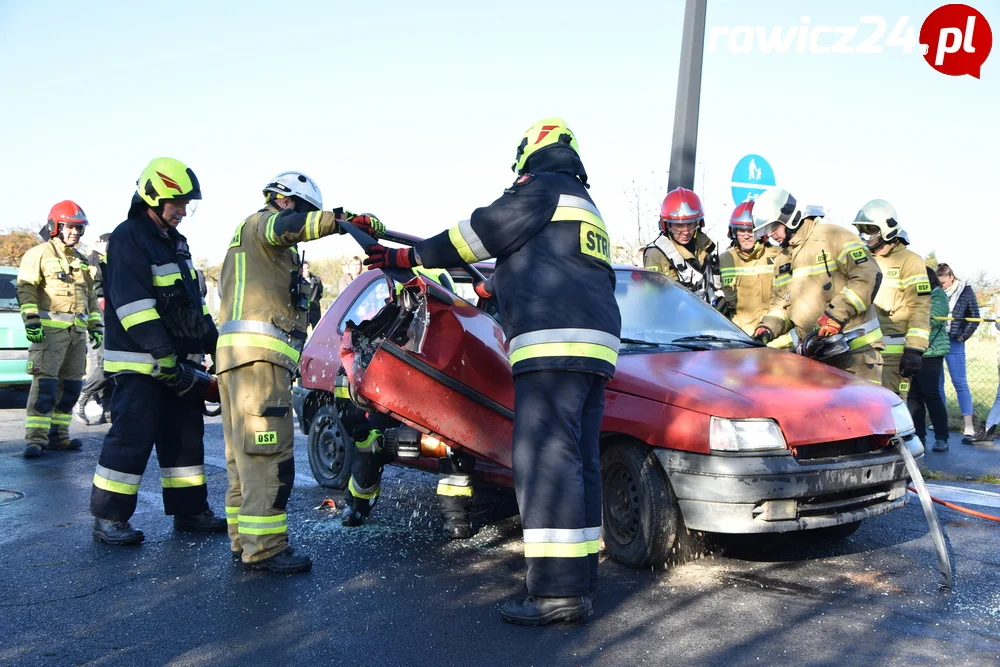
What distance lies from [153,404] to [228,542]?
0.92 meters

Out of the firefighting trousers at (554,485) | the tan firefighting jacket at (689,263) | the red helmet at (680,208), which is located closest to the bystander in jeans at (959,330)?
the tan firefighting jacket at (689,263)

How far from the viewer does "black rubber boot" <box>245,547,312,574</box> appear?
450 centimetres

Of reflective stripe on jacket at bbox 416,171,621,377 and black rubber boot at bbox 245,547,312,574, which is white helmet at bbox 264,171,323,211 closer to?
reflective stripe on jacket at bbox 416,171,621,377

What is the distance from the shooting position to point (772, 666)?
3289 millimetres

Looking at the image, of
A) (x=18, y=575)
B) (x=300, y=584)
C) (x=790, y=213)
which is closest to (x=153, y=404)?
(x=18, y=575)

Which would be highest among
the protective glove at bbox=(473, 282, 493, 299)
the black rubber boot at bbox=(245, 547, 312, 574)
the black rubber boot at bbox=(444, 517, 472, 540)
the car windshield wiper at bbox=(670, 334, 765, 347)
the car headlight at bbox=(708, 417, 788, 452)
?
the protective glove at bbox=(473, 282, 493, 299)

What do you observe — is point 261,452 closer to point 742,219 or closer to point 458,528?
point 458,528

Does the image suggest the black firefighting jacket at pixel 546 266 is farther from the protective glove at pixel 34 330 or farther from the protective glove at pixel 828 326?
the protective glove at pixel 34 330

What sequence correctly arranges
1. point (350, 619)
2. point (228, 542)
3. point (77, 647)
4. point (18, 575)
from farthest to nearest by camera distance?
point (228, 542) < point (18, 575) < point (350, 619) < point (77, 647)

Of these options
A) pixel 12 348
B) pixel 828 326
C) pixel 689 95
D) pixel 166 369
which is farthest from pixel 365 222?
pixel 12 348

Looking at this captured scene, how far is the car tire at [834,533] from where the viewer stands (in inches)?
202

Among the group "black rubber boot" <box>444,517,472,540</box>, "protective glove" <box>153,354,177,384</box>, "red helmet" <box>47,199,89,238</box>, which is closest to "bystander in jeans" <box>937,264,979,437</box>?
"black rubber boot" <box>444,517,472,540</box>

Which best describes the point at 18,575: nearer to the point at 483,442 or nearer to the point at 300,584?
the point at 300,584

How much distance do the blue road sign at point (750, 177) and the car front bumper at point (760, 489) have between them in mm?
4527
